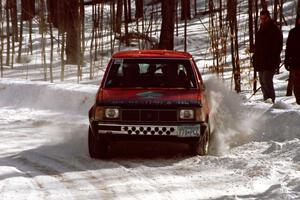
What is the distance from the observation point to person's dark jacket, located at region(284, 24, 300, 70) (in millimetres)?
11578

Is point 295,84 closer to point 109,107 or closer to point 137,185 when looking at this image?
point 109,107

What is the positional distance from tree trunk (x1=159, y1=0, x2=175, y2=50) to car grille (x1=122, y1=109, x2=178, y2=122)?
9.94m

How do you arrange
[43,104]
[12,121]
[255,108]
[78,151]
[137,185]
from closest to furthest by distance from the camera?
[137,185], [78,151], [255,108], [12,121], [43,104]

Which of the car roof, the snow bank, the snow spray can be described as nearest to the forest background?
the snow bank

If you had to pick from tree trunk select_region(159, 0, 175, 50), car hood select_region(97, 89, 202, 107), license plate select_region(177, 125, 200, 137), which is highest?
tree trunk select_region(159, 0, 175, 50)

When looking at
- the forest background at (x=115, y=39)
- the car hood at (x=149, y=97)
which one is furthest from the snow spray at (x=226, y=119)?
the forest background at (x=115, y=39)

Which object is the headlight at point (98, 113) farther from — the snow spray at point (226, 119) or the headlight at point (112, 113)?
the snow spray at point (226, 119)

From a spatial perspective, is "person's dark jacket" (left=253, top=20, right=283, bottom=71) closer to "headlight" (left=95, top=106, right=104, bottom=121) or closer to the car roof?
the car roof

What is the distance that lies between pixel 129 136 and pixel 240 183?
1.92 m

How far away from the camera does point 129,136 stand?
7941 mm

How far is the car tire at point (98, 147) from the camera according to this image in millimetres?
8094

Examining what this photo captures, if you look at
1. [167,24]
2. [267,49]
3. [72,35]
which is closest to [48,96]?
[167,24]

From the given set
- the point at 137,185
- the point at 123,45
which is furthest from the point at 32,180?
the point at 123,45

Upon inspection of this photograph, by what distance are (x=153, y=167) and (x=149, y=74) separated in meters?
1.79
